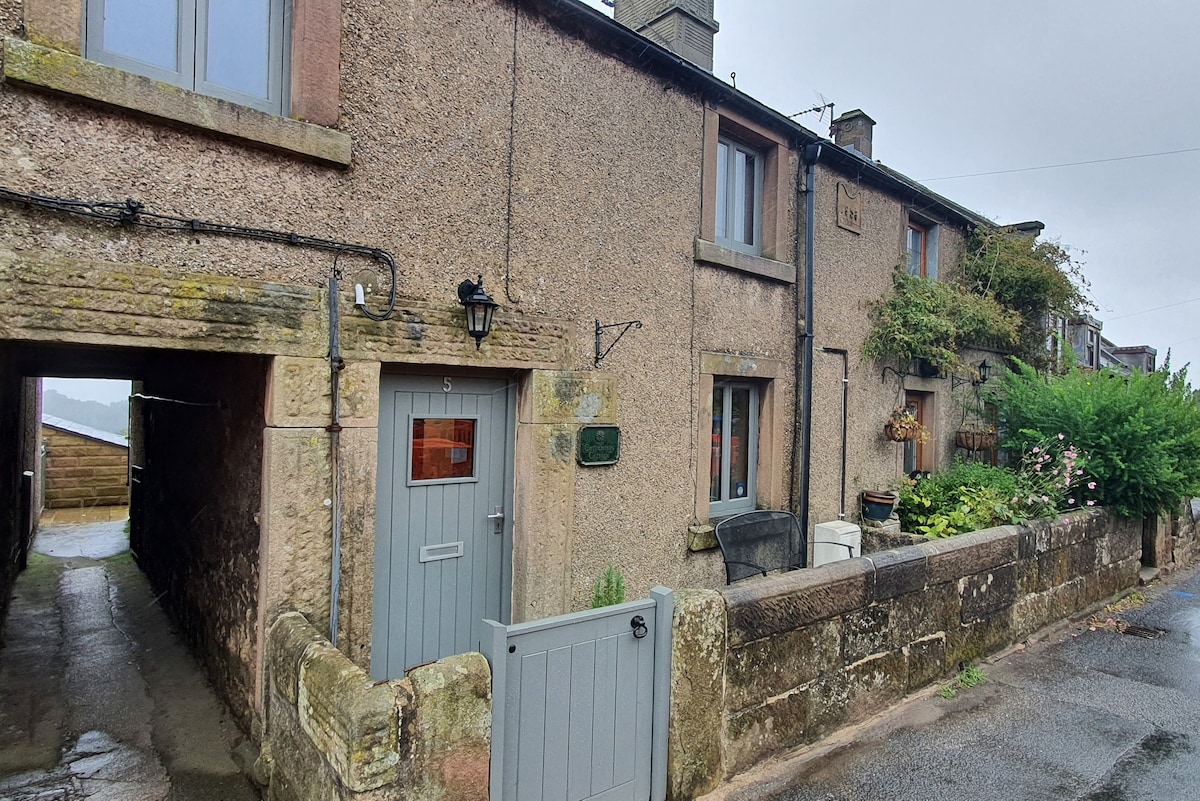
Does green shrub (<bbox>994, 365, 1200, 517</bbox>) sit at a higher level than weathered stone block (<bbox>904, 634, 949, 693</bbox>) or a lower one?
higher

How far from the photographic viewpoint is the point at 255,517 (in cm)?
371

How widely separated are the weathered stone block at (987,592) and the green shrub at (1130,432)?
118 inches

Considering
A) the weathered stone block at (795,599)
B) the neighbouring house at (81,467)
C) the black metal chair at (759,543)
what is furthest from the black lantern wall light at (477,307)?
the neighbouring house at (81,467)

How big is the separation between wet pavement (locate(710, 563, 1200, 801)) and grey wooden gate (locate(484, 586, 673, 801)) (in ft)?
2.12

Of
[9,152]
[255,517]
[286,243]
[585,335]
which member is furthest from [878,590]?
[9,152]

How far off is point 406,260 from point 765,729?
11.5ft

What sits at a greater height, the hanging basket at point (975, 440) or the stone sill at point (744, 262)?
the stone sill at point (744, 262)

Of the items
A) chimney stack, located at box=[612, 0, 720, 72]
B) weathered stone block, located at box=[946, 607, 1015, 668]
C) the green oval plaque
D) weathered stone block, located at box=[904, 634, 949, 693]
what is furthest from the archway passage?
chimney stack, located at box=[612, 0, 720, 72]

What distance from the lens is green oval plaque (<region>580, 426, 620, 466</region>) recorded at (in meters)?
4.92

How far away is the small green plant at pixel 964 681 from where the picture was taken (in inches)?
192

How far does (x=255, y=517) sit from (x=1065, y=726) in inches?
210

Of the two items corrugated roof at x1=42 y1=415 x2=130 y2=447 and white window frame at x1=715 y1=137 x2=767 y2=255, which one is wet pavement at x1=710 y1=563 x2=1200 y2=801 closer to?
white window frame at x1=715 y1=137 x2=767 y2=255

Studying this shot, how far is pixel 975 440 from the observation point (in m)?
9.35

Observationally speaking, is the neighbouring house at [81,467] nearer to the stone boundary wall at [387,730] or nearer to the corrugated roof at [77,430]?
the corrugated roof at [77,430]
